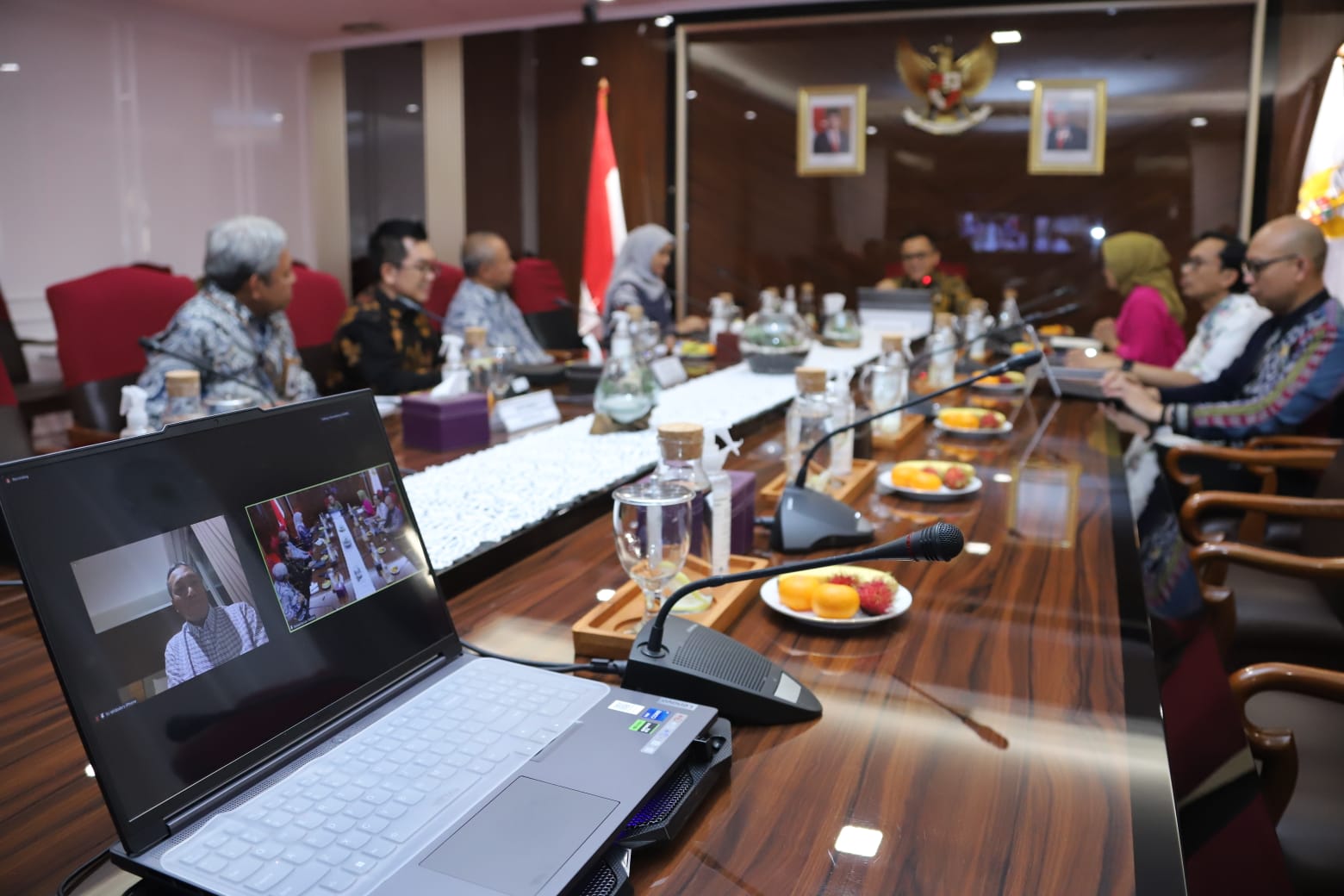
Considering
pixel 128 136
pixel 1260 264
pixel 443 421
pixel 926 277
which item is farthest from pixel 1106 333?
pixel 128 136

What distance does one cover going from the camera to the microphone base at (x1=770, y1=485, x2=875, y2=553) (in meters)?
1.36

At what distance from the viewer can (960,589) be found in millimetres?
1256

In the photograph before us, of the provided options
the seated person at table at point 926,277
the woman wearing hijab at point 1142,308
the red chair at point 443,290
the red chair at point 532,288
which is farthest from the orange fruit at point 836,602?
the seated person at table at point 926,277

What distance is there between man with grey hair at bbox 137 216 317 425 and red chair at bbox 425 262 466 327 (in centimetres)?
195

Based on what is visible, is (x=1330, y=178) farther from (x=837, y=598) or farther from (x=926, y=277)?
(x=837, y=598)

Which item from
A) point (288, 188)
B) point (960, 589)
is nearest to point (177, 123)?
point (288, 188)

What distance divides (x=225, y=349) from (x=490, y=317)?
65.1 inches

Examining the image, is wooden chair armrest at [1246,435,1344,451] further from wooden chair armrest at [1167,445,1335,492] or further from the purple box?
the purple box

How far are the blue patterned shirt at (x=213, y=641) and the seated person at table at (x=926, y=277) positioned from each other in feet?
16.5

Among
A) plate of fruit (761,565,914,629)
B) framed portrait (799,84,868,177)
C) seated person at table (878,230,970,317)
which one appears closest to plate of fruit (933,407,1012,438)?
plate of fruit (761,565,914,629)

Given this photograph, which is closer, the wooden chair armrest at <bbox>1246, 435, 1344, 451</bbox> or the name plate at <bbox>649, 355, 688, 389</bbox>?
the wooden chair armrest at <bbox>1246, 435, 1344, 451</bbox>

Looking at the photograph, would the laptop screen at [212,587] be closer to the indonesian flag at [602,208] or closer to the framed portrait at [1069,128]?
the indonesian flag at [602,208]

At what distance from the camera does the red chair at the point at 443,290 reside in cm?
463

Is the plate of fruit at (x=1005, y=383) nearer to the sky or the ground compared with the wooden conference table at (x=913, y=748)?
nearer to the sky
